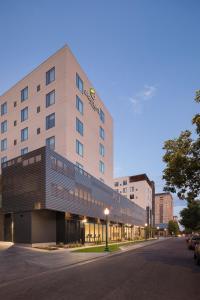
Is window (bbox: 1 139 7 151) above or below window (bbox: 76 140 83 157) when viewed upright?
above

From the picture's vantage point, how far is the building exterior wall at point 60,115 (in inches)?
1882

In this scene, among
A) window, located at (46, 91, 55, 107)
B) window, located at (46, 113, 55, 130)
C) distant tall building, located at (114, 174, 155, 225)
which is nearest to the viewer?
window, located at (46, 113, 55, 130)

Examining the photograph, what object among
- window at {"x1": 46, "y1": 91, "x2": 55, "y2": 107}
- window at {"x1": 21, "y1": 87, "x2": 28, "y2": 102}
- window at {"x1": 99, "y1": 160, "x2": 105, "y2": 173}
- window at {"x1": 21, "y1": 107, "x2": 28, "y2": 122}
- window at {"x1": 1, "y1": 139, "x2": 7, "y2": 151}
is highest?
window at {"x1": 21, "y1": 87, "x2": 28, "y2": 102}

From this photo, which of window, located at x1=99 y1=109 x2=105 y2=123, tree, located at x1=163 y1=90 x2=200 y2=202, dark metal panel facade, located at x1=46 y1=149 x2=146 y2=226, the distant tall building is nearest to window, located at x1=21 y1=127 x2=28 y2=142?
dark metal panel facade, located at x1=46 y1=149 x2=146 y2=226

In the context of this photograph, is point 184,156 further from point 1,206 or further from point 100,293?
point 1,206

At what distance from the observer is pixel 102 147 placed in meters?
65.6

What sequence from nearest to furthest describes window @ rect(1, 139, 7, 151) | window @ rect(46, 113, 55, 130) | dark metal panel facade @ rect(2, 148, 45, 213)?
dark metal panel facade @ rect(2, 148, 45, 213)
window @ rect(46, 113, 55, 130)
window @ rect(1, 139, 7, 151)

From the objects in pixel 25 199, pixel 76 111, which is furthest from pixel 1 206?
pixel 76 111

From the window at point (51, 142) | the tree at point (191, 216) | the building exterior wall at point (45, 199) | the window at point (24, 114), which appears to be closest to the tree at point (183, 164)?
the building exterior wall at point (45, 199)

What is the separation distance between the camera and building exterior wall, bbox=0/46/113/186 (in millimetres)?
47812

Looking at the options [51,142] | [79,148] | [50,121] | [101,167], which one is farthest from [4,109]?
[101,167]

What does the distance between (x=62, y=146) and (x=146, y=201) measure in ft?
322

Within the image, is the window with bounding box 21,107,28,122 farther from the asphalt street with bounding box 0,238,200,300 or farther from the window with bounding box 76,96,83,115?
the asphalt street with bounding box 0,238,200,300

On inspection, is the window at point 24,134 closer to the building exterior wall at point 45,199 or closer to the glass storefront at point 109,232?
the building exterior wall at point 45,199
